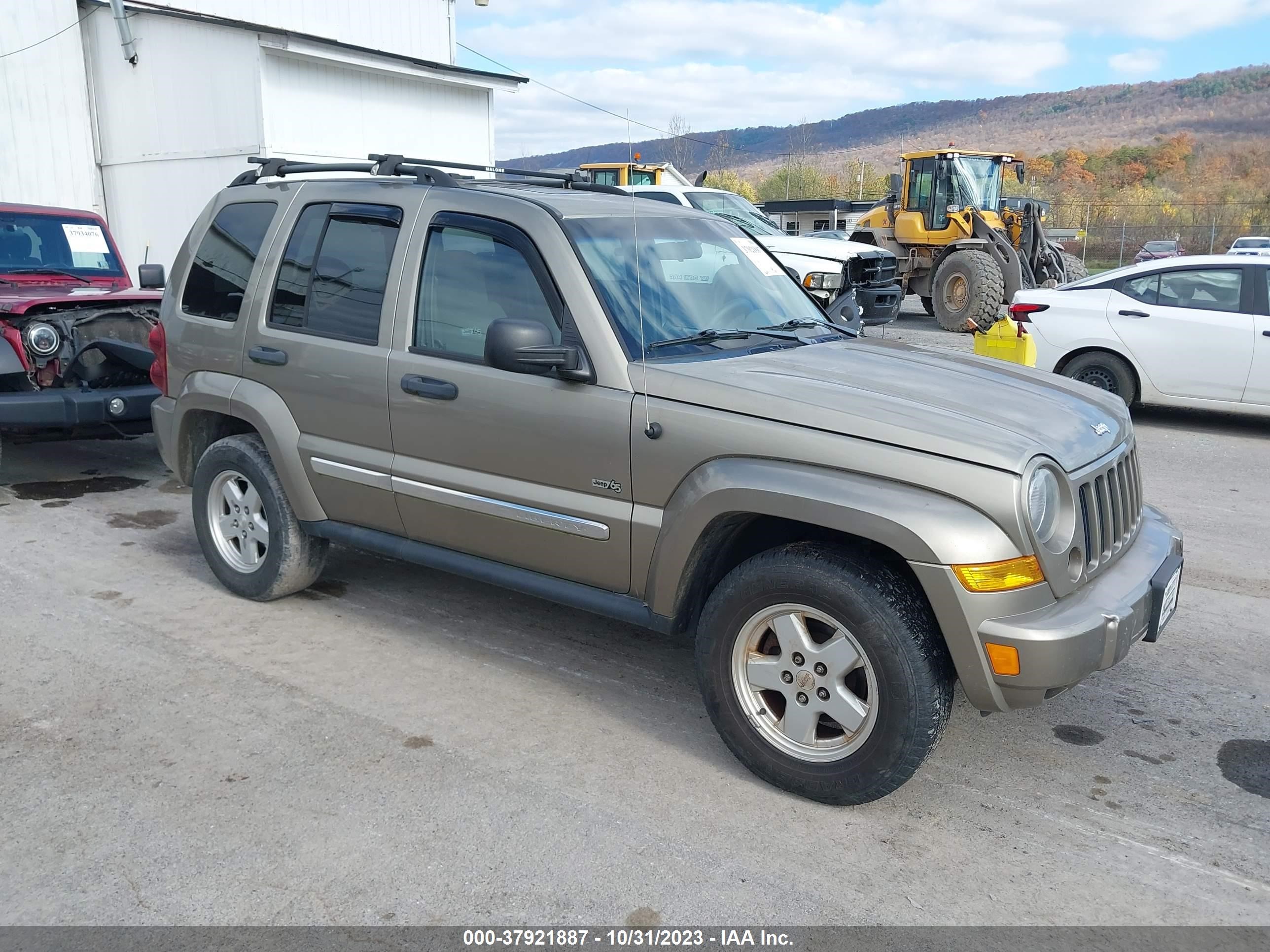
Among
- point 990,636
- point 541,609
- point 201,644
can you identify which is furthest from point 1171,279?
point 201,644

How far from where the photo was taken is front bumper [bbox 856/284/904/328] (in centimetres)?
990

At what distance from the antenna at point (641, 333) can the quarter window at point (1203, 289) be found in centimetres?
695

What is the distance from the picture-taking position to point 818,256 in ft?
46.7

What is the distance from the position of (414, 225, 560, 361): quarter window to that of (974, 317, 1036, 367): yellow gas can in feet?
20.8

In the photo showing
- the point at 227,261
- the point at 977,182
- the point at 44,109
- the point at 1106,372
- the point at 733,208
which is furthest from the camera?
the point at 977,182

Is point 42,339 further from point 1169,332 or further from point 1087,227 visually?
point 1087,227

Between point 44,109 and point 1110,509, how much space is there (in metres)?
16.7

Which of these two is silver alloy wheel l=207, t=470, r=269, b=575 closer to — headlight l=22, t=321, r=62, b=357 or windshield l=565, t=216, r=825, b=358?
windshield l=565, t=216, r=825, b=358

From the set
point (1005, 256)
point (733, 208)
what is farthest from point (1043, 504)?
point (1005, 256)

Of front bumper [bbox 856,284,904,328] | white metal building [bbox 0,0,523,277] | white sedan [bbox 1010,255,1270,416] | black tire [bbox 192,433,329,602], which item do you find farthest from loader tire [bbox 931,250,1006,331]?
black tire [bbox 192,433,329,602]

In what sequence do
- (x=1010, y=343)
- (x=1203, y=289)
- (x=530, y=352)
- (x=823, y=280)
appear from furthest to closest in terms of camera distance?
1. (x=823, y=280)
2. (x=1010, y=343)
3. (x=1203, y=289)
4. (x=530, y=352)

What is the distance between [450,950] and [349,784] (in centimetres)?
95

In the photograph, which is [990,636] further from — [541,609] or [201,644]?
[201,644]

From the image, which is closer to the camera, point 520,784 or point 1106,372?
point 520,784
